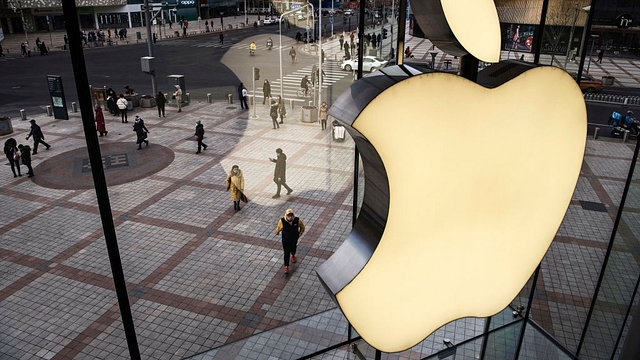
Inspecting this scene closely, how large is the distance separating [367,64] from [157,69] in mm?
16577

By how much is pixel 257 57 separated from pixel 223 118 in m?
22.0

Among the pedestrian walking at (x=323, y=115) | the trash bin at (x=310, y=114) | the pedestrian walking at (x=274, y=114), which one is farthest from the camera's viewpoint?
the trash bin at (x=310, y=114)

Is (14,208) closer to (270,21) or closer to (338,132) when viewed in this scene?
(338,132)

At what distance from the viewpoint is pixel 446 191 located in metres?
3.34

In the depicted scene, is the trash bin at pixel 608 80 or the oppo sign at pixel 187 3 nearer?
the trash bin at pixel 608 80

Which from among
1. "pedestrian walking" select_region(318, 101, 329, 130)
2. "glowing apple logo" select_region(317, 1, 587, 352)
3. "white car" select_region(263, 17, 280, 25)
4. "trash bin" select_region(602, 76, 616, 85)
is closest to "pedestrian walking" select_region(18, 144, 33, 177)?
"pedestrian walking" select_region(318, 101, 329, 130)

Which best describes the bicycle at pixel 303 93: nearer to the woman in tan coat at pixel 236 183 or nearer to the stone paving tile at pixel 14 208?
the woman in tan coat at pixel 236 183

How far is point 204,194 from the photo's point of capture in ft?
46.8

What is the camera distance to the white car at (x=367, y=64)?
31.0 metres

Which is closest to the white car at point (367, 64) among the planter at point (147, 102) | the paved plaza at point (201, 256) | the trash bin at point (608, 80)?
the planter at point (147, 102)

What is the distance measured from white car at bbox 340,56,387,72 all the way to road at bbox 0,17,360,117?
3.83 feet

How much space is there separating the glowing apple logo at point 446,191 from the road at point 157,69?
2424 cm

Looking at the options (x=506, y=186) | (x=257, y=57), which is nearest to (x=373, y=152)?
(x=506, y=186)

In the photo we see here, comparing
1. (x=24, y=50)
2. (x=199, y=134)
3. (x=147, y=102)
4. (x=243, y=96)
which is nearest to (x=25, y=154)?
(x=199, y=134)
